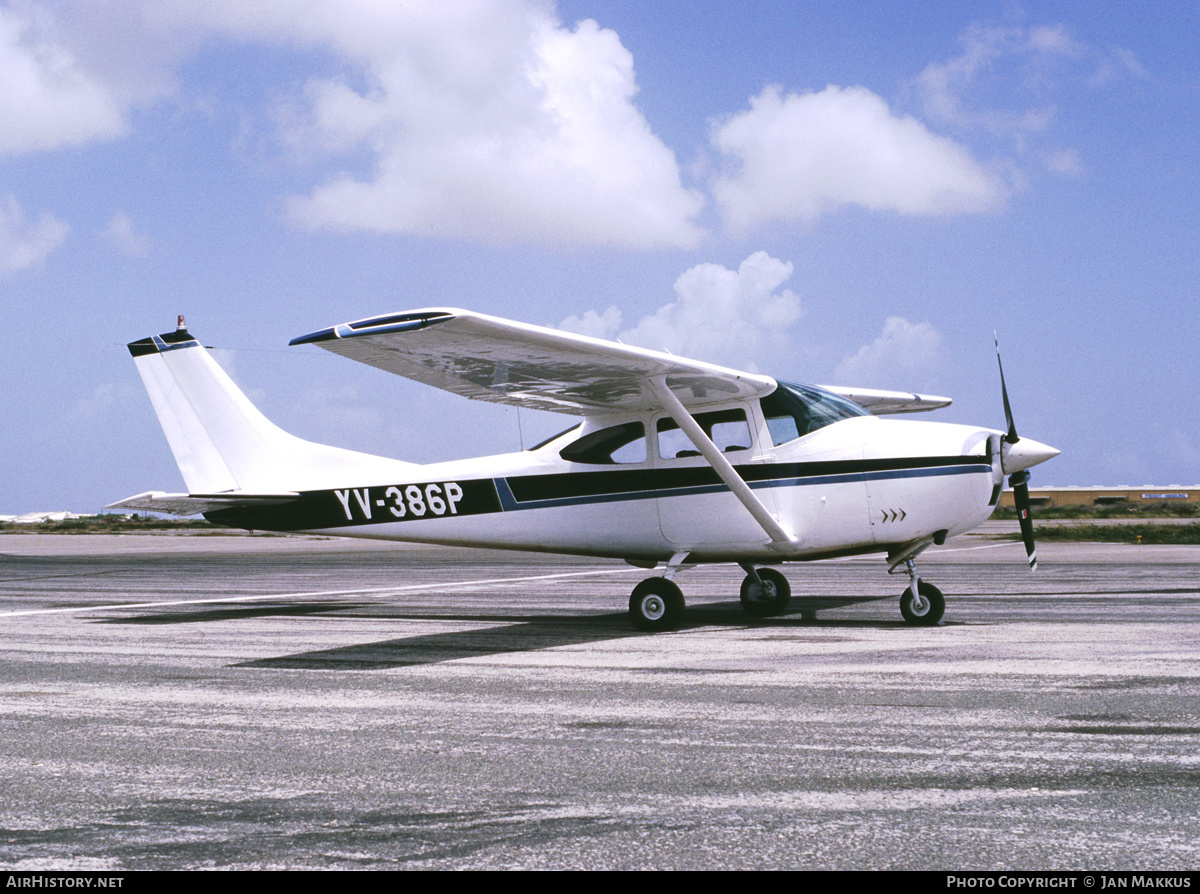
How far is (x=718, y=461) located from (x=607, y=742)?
577 cm

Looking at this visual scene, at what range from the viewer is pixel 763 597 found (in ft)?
Answer: 41.5

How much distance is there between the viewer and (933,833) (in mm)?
3785

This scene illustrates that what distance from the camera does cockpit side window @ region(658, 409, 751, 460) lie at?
38.5 feet

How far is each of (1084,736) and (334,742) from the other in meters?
4.06

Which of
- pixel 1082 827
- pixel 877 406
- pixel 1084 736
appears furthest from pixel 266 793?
pixel 877 406

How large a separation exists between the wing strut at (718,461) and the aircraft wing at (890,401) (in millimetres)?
4393

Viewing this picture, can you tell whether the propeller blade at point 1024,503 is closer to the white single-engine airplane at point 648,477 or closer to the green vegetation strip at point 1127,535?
the white single-engine airplane at point 648,477

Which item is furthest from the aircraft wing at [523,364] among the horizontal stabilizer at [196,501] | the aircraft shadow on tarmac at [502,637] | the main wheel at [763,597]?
the horizontal stabilizer at [196,501]

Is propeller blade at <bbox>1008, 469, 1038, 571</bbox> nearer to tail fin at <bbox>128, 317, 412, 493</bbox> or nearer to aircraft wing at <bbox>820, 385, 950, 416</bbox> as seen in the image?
aircraft wing at <bbox>820, 385, 950, 416</bbox>

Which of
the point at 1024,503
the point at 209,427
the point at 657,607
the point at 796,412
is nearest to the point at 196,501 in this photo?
the point at 209,427

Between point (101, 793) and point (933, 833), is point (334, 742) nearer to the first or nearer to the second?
point (101, 793)

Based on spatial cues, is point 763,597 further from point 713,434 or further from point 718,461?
point 718,461

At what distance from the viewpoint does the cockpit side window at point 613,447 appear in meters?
12.1

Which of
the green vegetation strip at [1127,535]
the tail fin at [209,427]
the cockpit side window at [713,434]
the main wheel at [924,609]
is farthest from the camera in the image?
the green vegetation strip at [1127,535]
